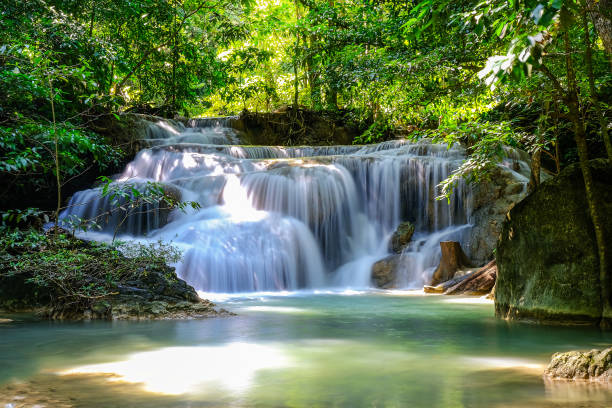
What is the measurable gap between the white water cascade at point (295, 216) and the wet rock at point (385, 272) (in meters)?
0.21

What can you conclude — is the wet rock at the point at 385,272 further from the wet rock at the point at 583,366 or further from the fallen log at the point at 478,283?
the wet rock at the point at 583,366

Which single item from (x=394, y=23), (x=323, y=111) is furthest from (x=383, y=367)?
(x=323, y=111)

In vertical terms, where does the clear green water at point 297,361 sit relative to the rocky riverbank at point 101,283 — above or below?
below

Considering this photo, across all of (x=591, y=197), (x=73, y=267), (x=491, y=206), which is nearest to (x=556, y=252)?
(x=591, y=197)

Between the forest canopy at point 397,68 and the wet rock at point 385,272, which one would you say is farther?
the wet rock at point 385,272

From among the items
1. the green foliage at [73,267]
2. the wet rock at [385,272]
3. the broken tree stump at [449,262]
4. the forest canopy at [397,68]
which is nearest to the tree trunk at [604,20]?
the forest canopy at [397,68]

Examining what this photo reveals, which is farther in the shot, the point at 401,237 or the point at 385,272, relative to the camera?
the point at 401,237

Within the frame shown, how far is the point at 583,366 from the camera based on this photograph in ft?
12.1

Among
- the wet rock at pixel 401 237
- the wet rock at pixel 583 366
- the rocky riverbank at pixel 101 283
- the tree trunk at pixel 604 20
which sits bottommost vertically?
the wet rock at pixel 583 366

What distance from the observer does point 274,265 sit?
1234 cm

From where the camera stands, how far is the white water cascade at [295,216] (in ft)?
39.9

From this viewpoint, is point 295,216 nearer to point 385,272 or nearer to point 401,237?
point 401,237

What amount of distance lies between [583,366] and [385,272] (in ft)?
29.7

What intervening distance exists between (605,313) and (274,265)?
7.52 m
